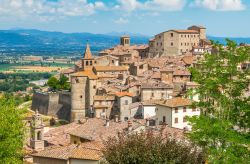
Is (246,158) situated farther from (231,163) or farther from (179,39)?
(179,39)

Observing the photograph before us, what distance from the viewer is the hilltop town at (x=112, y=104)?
35.6 meters

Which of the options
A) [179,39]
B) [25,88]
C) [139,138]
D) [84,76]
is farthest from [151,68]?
[25,88]

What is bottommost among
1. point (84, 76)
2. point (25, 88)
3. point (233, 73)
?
point (25, 88)

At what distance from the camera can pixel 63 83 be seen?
87562 mm

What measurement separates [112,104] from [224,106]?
45.1m

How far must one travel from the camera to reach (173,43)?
104188 millimetres

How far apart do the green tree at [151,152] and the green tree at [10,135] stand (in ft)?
27.1

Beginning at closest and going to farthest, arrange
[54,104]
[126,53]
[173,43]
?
[54,104]
[126,53]
[173,43]

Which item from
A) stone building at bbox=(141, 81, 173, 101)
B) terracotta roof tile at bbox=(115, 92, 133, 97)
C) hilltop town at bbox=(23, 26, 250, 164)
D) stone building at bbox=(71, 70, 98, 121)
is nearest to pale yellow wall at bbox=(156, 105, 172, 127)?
hilltop town at bbox=(23, 26, 250, 164)

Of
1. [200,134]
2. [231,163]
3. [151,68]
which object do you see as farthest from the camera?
[151,68]

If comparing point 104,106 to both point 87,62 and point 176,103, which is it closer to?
point 176,103

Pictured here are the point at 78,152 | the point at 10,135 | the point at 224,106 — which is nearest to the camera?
the point at 224,106

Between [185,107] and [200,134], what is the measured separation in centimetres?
3259

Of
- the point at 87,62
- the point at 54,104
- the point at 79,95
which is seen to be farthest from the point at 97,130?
the point at 54,104
